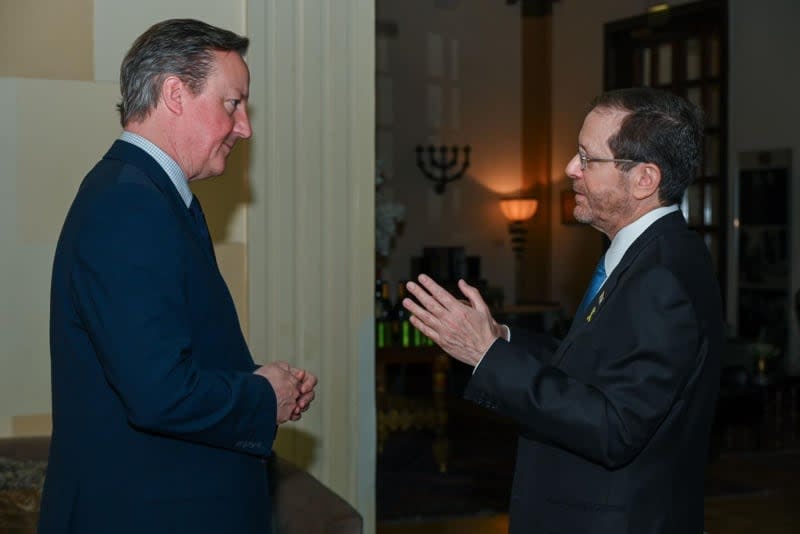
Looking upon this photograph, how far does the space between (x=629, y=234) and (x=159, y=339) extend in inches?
38.8

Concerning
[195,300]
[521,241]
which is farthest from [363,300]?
[521,241]

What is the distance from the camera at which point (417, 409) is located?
8742 millimetres

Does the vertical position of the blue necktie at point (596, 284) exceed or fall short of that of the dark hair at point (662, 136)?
it falls short

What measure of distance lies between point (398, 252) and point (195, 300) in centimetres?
1033

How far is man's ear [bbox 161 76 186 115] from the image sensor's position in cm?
192

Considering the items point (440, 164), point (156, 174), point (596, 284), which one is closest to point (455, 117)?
point (440, 164)

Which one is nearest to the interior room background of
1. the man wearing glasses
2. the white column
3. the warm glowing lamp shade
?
the white column

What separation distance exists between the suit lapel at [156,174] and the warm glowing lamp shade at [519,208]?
10986 mm

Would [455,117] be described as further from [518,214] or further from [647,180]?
[647,180]

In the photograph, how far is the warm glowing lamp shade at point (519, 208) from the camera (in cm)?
1273

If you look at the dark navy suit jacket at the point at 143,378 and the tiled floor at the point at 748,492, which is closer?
the dark navy suit jacket at the point at 143,378

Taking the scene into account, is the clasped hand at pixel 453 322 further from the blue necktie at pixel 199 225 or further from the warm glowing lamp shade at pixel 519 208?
the warm glowing lamp shade at pixel 519 208

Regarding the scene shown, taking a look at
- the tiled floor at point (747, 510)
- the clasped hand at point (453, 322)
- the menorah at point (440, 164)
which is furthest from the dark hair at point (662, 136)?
the menorah at point (440, 164)

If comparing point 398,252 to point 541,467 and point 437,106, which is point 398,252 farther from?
point 541,467
